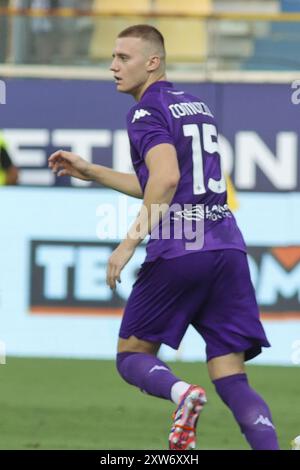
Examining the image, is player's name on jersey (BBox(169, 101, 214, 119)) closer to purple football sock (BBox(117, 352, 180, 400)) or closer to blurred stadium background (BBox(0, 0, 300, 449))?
purple football sock (BBox(117, 352, 180, 400))

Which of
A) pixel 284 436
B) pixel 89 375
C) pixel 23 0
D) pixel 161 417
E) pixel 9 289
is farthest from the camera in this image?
pixel 23 0

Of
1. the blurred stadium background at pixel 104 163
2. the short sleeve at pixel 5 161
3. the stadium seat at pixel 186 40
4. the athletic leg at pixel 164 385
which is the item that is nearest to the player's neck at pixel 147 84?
the athletic leg at pixel 164 385

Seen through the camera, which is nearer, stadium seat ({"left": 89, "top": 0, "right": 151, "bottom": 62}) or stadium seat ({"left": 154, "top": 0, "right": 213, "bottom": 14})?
stadium seat ({"left": 89, "top": 0, "right": 151, "bottom": 62})

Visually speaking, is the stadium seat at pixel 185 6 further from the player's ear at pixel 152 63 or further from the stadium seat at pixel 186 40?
the player's ear at pixel 152 63

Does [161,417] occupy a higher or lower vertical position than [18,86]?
lower

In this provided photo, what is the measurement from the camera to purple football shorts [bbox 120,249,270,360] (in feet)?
18.2

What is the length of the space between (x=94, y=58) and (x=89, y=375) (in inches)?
120

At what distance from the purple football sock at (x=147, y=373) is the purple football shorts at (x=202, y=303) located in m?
0.10

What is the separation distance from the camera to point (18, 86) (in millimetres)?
10938

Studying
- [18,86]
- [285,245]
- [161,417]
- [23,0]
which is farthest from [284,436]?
[23,0]

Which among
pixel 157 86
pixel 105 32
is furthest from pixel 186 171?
pixel 105 32

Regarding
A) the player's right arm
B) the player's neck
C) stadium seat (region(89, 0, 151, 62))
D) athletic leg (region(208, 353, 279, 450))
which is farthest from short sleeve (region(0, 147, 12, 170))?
athletic leg (region(208, 353, 279, 450))

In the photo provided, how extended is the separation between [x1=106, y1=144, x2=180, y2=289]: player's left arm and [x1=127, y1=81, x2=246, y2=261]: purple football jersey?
0.16m

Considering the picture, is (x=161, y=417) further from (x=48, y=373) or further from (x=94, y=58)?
(x=94, y=58)
